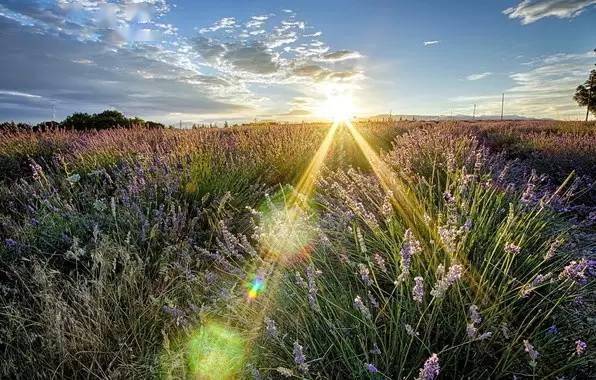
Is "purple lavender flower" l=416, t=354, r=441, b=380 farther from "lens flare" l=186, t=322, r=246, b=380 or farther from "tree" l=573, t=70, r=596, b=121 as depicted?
"tree" l=573, t=70, r=596, b=121

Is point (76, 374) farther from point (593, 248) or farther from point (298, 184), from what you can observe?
point (298, 184)

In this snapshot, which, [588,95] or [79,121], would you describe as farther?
[588,95]

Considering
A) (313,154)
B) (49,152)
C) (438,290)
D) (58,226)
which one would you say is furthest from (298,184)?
(49,152)

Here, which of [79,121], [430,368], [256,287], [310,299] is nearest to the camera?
[430,368]

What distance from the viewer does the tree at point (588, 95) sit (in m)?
43.8

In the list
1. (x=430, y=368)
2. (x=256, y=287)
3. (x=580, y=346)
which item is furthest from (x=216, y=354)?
(x=580, y=346)

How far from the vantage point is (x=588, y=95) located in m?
45.1

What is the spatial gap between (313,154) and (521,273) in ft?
19.1

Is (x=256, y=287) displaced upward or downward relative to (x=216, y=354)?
upward

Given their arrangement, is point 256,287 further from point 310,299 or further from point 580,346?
point 580,346

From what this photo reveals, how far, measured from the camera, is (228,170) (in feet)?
16.3

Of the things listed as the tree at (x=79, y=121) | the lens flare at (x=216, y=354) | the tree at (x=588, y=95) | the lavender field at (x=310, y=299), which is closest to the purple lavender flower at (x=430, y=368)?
the lavender field at (x=310, y=299)

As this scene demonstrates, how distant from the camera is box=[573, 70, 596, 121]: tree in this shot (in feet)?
144

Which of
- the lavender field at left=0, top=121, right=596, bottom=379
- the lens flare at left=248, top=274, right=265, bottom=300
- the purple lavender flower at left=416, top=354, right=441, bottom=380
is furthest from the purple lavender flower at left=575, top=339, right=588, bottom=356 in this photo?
the lens flare at left=248, top=274, right=265, bottom=300
